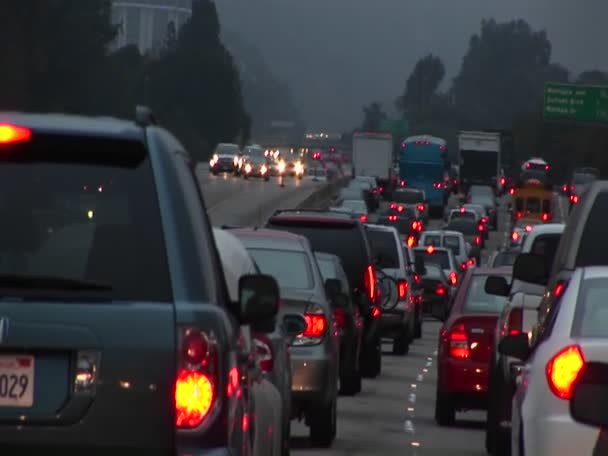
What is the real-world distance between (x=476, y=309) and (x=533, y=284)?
2542mm

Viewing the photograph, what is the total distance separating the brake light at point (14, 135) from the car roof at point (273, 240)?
9824 mm

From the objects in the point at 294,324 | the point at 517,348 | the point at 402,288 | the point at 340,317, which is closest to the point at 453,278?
the point at 402,288

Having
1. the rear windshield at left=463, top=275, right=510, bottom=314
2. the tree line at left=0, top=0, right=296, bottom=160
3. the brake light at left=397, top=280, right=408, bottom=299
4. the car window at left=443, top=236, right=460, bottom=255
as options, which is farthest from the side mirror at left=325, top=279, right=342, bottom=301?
the car window at left=443, top=236, right=460, bottom=255

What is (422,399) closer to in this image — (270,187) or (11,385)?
(11,385)

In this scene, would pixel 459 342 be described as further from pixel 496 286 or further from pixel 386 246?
pixel 386 246

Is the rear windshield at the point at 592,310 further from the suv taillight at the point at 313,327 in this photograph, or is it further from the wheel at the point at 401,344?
the wheel at the point at 401,344

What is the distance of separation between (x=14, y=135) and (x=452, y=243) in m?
55.3

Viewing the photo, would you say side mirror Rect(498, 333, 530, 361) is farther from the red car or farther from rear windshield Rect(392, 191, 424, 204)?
rear windshield Rect(392, 191, 424, 204)

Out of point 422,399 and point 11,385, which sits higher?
point 11,385

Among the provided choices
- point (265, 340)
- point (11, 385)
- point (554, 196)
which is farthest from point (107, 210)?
point (554, 196)

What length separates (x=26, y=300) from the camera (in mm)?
6727

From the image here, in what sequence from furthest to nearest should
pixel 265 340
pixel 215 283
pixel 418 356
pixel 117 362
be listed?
pixel 418 356 < pixel 265 340 < pixel 215 283 < pixel 117 362

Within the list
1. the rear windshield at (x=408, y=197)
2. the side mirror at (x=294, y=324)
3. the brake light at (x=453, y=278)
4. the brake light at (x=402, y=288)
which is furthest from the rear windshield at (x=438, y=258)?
the rear windshield at (x=408, y=197)

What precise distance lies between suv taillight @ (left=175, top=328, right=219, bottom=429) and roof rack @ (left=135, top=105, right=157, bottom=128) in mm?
881
